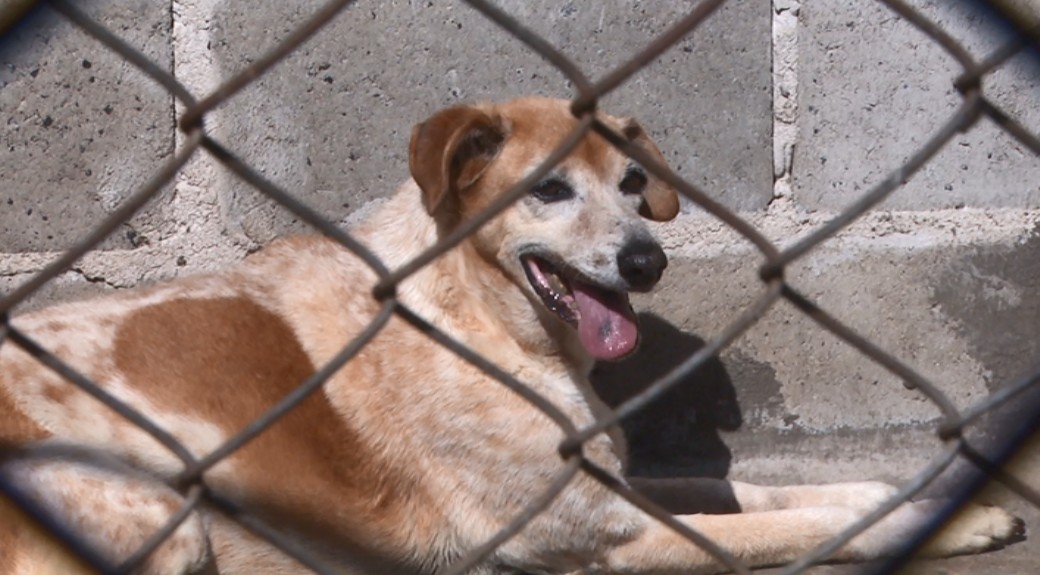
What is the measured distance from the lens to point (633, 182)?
8.99ft

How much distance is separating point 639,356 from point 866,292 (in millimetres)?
501

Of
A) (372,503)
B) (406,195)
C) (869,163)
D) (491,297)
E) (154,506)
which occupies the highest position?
(869,163)

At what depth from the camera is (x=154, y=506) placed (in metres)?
2.24

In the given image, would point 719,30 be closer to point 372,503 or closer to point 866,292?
point 866,292

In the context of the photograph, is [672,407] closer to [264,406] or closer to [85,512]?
[264,406]

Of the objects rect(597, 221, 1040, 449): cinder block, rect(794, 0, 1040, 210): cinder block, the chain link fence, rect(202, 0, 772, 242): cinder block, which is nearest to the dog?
rect(202, 0, 772, 242): cinder block

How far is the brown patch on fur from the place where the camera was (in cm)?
241

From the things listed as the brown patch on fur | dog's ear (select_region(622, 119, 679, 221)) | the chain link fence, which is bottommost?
the chain link fence

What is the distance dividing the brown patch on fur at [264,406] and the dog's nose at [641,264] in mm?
568

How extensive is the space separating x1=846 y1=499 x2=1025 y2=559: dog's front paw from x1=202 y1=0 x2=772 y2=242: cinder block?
706mm

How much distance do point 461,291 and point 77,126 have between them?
2.72 ft

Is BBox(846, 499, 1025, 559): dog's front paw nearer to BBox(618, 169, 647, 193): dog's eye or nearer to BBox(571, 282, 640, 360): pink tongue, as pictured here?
BBox(571, 282, 640, 360): pink tongue

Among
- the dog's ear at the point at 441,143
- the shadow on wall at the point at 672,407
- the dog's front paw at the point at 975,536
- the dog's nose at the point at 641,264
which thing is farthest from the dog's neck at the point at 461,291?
the dog's front paw at the point at 975,536

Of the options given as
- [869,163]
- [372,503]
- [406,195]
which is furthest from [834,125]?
[372,503]
